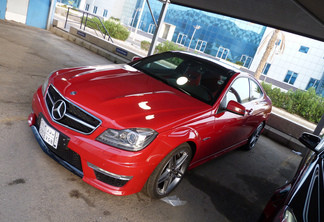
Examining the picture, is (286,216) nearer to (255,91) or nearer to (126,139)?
(126,139)

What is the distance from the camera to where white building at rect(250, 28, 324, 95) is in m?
43.1

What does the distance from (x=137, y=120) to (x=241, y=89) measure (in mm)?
2137

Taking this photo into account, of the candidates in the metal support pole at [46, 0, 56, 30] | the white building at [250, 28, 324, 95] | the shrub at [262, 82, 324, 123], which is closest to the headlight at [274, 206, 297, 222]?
the shrub at [262, 82, 324, 123]

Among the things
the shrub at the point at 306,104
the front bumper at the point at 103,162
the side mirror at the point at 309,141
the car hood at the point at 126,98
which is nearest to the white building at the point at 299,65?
the shrub at the point at 306,104

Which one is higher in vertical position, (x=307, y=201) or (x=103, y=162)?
(x=307, y=201)

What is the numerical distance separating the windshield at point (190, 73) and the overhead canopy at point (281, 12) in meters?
2.71

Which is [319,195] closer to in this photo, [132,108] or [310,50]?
[132,108]

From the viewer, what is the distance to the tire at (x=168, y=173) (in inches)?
105

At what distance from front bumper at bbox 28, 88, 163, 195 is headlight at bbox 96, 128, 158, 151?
0.05 meters

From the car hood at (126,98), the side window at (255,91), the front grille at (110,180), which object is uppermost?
the side window at (255,91)

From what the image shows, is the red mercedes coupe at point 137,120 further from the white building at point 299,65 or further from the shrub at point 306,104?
the white building at point 299,65

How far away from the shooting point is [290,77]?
47.2m

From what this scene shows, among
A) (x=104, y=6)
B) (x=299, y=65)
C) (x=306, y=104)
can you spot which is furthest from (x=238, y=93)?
(x=104, y=6)

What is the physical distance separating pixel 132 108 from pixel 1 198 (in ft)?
4.54
